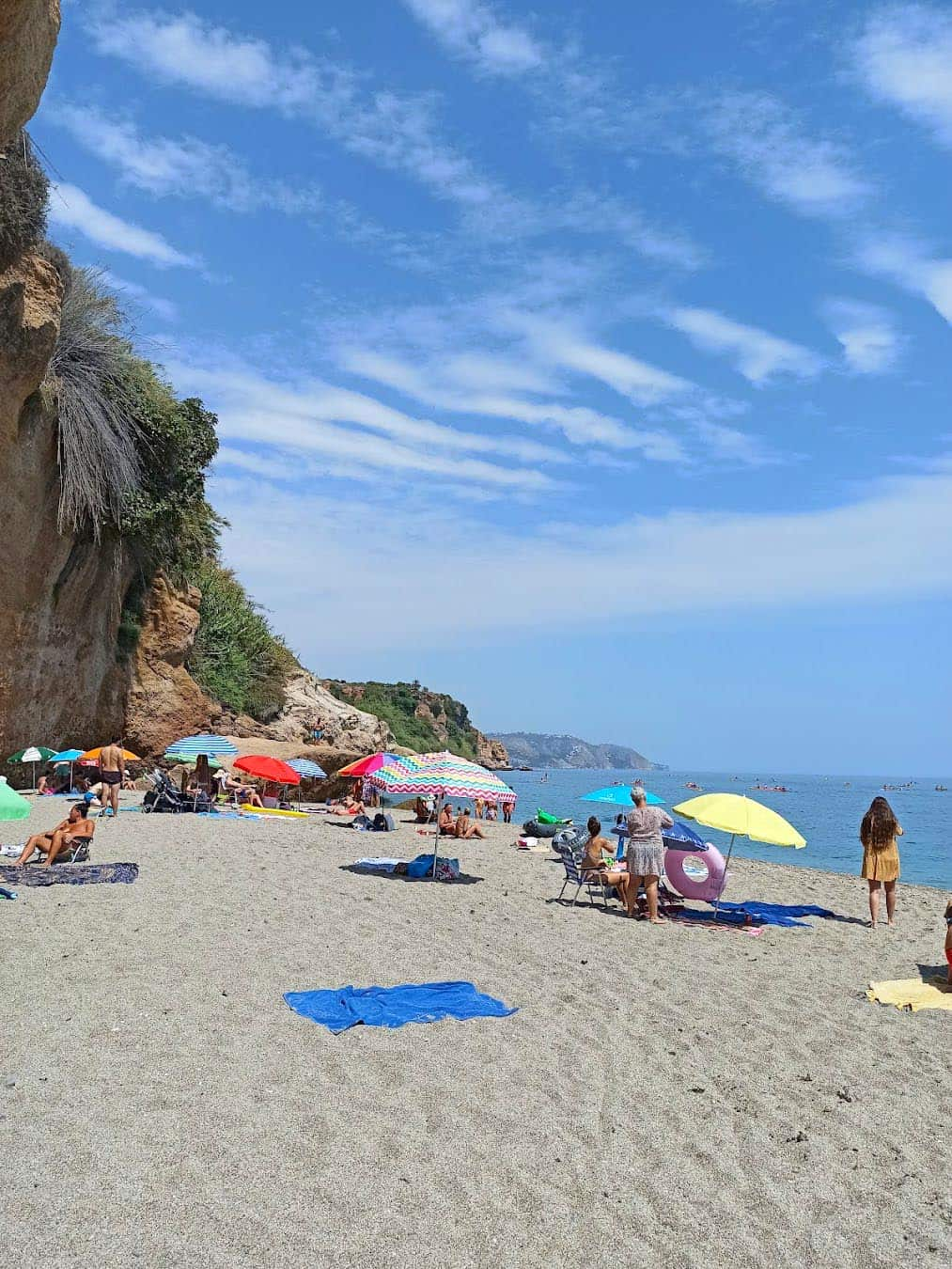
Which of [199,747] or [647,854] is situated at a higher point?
[199,747]

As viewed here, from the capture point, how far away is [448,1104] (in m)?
4.76

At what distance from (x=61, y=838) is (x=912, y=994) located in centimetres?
868

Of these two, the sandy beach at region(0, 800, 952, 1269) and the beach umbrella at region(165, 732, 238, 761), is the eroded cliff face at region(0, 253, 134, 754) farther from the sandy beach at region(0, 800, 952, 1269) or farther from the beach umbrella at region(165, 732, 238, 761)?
the sandy beach at region(0, 800, 952, 1269)

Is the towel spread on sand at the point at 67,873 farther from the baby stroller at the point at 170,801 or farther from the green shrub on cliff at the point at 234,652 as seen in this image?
the green shrub on cliff at the point at 234,652

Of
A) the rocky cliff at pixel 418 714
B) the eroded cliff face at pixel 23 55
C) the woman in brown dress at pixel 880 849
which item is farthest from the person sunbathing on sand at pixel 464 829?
the rocky cliff at pixel 418 714

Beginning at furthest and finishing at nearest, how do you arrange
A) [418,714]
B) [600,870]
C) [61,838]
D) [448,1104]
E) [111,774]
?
[418,714]
[111,774]
[600,870]
[61,838]
[448,1104]

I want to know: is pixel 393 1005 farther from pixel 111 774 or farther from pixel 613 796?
pixel 111 774

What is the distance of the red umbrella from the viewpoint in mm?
18031

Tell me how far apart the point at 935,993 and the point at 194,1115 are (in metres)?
6.08

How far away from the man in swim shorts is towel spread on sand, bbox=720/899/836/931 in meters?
9.76

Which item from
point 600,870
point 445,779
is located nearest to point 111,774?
point 445,779

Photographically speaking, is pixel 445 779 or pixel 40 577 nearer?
pixel 445 779

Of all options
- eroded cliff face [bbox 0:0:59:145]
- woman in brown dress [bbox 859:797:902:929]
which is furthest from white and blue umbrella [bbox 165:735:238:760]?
eroded cliff face [bbox 0:0:59:145]

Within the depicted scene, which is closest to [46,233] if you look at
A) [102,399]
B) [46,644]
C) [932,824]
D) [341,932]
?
[102,399]
